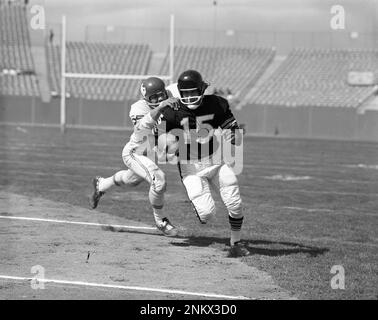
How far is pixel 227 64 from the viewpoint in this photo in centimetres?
4578

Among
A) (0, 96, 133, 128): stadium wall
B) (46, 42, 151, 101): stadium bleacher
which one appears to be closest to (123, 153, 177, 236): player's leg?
(0, 96, 133, 128): stadium wall

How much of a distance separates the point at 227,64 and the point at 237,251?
126 ft

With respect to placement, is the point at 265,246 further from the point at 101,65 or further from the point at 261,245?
the point at 101,65

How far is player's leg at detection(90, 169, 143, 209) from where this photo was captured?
9727mm

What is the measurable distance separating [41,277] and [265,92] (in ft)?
121

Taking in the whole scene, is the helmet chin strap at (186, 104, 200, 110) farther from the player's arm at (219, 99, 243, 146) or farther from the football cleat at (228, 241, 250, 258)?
the football cleat at (228, 241, 250, 258)

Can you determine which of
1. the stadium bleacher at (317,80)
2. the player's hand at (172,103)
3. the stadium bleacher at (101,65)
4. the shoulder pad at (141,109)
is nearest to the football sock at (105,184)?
the shoulder pad at (141,109)

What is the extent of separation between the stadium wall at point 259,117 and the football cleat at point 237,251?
103 ft

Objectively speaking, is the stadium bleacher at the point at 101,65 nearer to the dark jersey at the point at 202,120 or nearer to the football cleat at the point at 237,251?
the dark jersey at the point at 202,120

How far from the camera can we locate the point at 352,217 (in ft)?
37.9

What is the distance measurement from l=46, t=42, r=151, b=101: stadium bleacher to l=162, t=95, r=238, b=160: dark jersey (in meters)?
35.8

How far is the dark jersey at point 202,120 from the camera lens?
8062 millimetres
